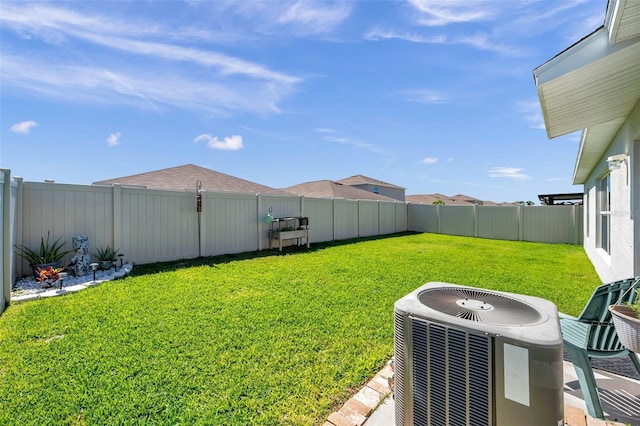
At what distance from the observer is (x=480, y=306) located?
1521mm

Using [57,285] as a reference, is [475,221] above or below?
above

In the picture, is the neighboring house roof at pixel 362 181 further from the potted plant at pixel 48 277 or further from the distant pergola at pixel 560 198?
the potted plant at pixel 48 277

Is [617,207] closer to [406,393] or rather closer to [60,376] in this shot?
[406,393]

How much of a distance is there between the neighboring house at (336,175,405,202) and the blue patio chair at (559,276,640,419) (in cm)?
2487

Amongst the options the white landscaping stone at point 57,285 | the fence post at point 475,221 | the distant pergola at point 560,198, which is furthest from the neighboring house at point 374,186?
the white landscaping stone at point 57,285

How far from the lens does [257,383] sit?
7.36ft

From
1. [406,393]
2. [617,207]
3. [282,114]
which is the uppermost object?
[282,114]

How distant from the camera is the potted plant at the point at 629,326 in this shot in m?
1.83

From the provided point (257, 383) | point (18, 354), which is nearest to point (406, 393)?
point (257, 383)

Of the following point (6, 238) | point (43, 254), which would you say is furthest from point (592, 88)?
point (43, 254)

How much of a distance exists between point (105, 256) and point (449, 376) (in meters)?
A: 6.97

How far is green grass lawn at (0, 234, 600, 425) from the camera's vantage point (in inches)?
78.1

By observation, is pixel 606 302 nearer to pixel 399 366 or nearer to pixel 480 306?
pixel 480 306

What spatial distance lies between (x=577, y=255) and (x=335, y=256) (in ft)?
24.7
